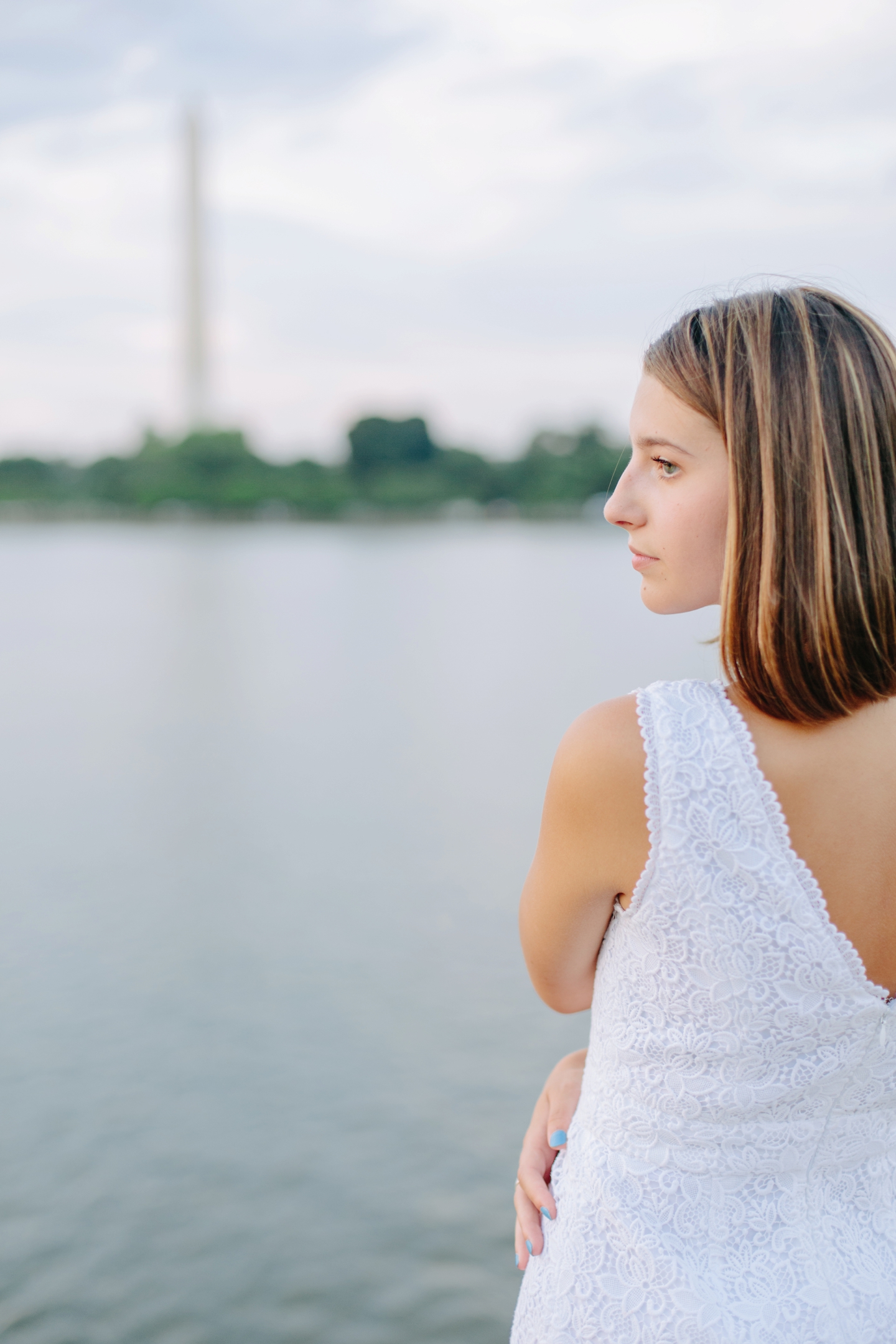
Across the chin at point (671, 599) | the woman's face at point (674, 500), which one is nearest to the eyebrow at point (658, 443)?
the woman's face at point (674, 500)

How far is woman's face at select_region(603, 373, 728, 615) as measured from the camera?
3.11 feet

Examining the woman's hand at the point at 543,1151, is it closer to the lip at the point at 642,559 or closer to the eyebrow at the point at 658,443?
the lip at the point at 642,559

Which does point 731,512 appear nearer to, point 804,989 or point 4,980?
point 804,989

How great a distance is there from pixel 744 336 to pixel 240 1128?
9.64 ft

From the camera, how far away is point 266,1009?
4023 millimetres

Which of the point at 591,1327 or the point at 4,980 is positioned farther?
the point at 4,980

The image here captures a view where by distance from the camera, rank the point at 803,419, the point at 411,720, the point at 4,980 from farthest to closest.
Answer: the point at 411,720 < the point at 4,980 < the point at 803,419

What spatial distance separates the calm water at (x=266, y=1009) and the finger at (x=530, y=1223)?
167 cm

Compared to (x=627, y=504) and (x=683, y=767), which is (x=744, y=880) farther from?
(x=627, y=504)

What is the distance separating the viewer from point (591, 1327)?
0.99 m

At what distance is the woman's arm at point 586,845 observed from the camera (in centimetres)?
89

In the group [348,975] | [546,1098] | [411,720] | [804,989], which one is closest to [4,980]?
[348,975]

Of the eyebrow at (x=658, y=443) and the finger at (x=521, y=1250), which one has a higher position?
the eyebrow at (x=658, y=443)

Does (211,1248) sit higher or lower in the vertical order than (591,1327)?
lower
